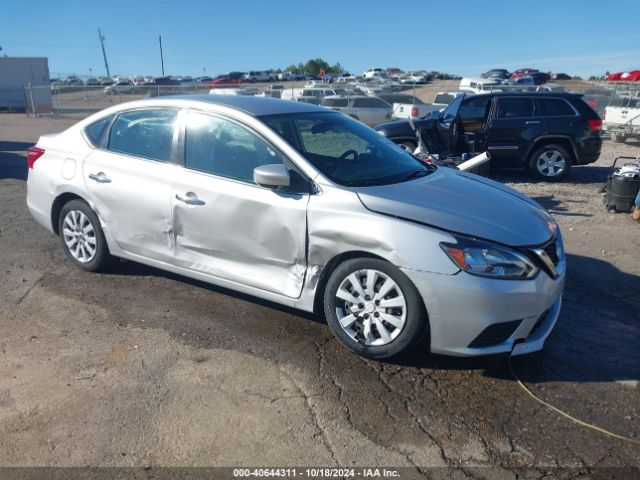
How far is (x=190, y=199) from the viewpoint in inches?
177

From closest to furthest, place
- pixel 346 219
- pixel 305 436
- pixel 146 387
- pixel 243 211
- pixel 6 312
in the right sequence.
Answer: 1. pixel 305 436
2. pixel 146 387
3. pixel 346 219
4. pixel 243 211
5. pixel 6 312

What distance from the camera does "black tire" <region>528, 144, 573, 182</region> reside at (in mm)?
10688

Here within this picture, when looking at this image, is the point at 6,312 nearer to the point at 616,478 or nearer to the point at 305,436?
the point at 305,436

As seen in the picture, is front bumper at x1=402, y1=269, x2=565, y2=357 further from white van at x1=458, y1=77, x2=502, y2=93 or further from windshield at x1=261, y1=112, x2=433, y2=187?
white van at x1=458, y1=77, x2=502, y2=93

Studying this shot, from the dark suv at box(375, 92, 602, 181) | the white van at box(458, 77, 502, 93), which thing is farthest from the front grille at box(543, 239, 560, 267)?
the white van at box(458, 77, 502, 93)

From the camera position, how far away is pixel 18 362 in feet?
12.7

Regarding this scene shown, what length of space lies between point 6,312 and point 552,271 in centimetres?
414

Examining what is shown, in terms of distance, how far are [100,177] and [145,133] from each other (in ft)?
1.83

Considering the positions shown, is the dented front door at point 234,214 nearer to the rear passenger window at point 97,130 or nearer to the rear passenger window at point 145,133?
the rear passenger window at point 145,133

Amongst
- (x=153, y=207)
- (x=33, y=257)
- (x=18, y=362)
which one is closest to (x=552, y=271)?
(x=153, y=207)

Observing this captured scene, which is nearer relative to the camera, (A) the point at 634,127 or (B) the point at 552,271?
(B) the point at 552,271

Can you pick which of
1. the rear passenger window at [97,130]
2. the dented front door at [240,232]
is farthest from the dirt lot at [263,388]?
the rear passenger window at [97,130]

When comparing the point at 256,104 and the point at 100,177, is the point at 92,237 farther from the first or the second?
the point at 256,104

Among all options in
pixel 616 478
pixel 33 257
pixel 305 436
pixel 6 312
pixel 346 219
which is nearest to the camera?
pixel 616 478
